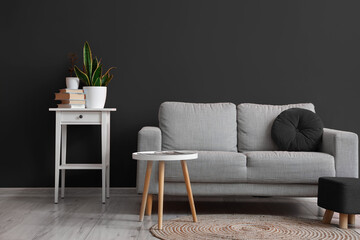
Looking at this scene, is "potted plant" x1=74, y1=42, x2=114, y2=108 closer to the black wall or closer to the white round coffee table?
the black wall

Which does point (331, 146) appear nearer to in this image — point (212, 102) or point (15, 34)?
point (212, 102)

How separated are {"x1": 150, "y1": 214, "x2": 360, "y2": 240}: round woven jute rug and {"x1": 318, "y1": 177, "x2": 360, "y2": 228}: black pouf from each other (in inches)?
5.0

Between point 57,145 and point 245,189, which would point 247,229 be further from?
point 57,145

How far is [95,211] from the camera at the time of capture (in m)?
3.65

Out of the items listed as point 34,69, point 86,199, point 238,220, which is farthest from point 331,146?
point 34,69

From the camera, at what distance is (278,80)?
444cm

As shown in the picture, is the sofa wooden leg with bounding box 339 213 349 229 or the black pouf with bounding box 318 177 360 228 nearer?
the black pouf with bounding box 318 177 360 228

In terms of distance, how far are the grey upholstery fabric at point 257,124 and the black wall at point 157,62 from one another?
0.33 m

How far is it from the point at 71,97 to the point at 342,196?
222 centimetres

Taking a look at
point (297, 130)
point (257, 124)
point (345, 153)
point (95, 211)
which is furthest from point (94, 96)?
point (345, 153)

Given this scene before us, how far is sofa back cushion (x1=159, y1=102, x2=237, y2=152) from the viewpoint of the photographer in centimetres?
392

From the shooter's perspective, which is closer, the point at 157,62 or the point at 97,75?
the point at 97,75

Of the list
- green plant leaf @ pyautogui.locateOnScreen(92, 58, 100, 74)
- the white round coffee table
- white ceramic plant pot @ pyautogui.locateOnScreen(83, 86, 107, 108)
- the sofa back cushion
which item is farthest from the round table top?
green plant leaf @ pyautogui.locateOnScreen(92, 58, 100, 74)

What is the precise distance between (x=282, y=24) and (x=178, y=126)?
1.41 m
